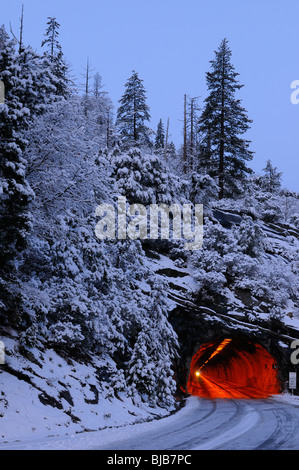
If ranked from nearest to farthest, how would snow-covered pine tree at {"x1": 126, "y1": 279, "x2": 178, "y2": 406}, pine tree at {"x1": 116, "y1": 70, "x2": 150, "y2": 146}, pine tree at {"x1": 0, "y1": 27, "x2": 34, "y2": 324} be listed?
1. pine tree at {"x1": 0, "y1": 27, "x2": 34, "y2": 324}
2. snow-covered pine tree at {"x1": 126, "y1": 279, "x2": 178, "y2": 406}
3. pine tree at {"x1": 116, "y1": 70, "x2": 150, "y2": 146}

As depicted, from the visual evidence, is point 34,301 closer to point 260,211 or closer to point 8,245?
point 8,245

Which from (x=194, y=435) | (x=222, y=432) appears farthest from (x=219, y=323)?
(x=194, y=435)

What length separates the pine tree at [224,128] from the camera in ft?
127

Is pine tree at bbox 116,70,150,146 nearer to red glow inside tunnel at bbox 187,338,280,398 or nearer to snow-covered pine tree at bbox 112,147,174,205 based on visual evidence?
snow-covered pine tree at bbox 112,147,174,205

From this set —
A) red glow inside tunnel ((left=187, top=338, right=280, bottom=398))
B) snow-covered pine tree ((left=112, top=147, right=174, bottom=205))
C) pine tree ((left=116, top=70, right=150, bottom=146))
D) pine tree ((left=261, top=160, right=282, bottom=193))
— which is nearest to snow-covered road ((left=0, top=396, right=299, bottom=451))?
red glow inside tunnel ((left=187, top=338, right=280, bottom=398))

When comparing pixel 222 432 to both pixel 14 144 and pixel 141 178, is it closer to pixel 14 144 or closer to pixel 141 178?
pixel 14 144

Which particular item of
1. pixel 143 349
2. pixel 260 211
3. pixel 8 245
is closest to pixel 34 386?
pixel 8 245

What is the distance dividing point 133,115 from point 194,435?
2853 cm

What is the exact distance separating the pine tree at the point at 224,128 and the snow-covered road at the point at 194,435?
89.3 feet

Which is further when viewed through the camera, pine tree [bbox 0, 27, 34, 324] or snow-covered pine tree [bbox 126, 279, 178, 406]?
snow-covered pine tree [bbox 126, 279, 178, 406]

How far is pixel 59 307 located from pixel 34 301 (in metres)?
1.72

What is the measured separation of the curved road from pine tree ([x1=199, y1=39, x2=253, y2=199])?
86.7ft

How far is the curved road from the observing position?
28.4 feet
